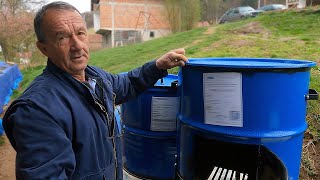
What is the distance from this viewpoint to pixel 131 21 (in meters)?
29.8

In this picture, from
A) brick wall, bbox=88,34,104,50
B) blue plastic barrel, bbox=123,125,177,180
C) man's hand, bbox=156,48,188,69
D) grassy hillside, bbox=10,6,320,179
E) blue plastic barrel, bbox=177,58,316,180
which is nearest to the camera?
blue plastic barrel, bbox=177,58,316,180

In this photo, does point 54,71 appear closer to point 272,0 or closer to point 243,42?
point 243,42

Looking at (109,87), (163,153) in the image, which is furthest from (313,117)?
Answer: (109,87)

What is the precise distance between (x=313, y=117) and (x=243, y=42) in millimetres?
5864

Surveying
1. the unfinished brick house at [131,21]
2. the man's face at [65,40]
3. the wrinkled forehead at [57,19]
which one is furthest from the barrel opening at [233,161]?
the unfinished brick house at [131,21]

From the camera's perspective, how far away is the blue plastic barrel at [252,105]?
1.72 meters

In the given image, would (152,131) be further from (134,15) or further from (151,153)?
(134,15)

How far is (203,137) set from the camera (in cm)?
194

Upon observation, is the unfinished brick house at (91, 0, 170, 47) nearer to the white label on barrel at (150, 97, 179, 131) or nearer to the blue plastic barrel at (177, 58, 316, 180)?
the white label on barrel at (150, 97, 179, 131)

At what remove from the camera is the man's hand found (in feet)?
6.54

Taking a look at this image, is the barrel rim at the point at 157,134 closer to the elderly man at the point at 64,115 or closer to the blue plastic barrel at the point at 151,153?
the blue plastic barrel at the point at 151,153

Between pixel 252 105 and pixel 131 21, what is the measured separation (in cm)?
2909

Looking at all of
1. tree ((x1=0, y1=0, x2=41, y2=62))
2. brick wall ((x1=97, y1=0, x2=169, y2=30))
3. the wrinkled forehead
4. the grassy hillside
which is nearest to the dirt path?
the grassy hillside

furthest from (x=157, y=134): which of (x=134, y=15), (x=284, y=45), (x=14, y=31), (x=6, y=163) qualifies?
(x=134, y=15)
